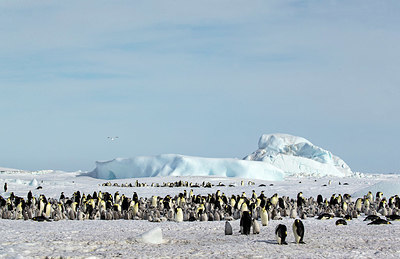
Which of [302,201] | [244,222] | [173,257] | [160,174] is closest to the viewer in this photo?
[173,257]

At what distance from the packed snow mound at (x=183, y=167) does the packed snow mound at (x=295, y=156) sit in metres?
13.0

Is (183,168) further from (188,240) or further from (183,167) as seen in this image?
(188,240)

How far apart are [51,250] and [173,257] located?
1.99m

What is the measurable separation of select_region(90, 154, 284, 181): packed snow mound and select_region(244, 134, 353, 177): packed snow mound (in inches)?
512

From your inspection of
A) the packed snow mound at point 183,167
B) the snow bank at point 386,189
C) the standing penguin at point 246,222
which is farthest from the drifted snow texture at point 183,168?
the standing penguin at point 246,222

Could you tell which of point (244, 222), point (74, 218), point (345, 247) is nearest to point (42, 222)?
point (74, 218)

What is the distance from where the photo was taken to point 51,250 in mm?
8328

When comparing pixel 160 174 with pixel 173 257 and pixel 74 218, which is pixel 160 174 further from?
pixel 173 257

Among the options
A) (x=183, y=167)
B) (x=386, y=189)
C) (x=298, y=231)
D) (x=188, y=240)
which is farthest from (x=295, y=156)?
(x=298, y=231)

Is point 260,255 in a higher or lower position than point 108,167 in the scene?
lower

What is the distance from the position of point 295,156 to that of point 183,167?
64.8 feet

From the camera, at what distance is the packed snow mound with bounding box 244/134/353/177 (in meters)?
57.2

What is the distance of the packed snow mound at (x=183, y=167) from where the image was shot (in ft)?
139

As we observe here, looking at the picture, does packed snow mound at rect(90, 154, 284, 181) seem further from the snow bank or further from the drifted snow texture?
the snow bank
